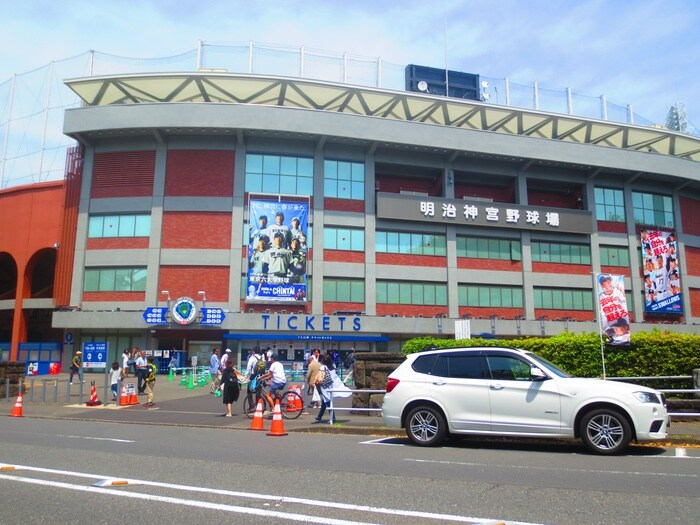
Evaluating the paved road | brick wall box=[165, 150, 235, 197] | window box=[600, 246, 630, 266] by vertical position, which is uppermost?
brick wall box=[165, 150, 235, 197]

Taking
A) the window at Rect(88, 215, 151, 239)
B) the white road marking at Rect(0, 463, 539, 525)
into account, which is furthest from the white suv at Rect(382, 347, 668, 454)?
the window at Rect(88, 215, 151, 239)

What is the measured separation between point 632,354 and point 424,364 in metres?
7.28

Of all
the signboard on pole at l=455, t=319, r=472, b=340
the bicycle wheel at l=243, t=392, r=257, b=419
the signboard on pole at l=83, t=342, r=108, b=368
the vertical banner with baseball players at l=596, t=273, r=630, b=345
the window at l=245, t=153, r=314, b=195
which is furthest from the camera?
the window at l=245, t=153, r=314, b=195

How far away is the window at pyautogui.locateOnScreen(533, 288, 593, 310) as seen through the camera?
1736 inches

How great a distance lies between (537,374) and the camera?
32.2 ft

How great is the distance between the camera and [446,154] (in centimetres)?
4331

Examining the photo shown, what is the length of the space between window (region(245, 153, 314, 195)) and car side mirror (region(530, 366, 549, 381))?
3223 cm

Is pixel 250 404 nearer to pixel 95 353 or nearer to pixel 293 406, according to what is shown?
pixel 293 406

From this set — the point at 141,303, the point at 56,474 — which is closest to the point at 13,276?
the point at 141,303

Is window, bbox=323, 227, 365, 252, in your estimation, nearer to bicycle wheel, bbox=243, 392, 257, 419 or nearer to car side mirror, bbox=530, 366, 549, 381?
bicycle wheel, bbox=243, 392, 257, 419

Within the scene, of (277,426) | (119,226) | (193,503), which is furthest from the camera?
(119,226)

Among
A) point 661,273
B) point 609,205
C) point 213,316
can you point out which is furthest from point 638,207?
point 213,316

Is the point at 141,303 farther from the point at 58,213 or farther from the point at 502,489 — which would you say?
the point at 502,489

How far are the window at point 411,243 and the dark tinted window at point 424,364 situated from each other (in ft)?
101
